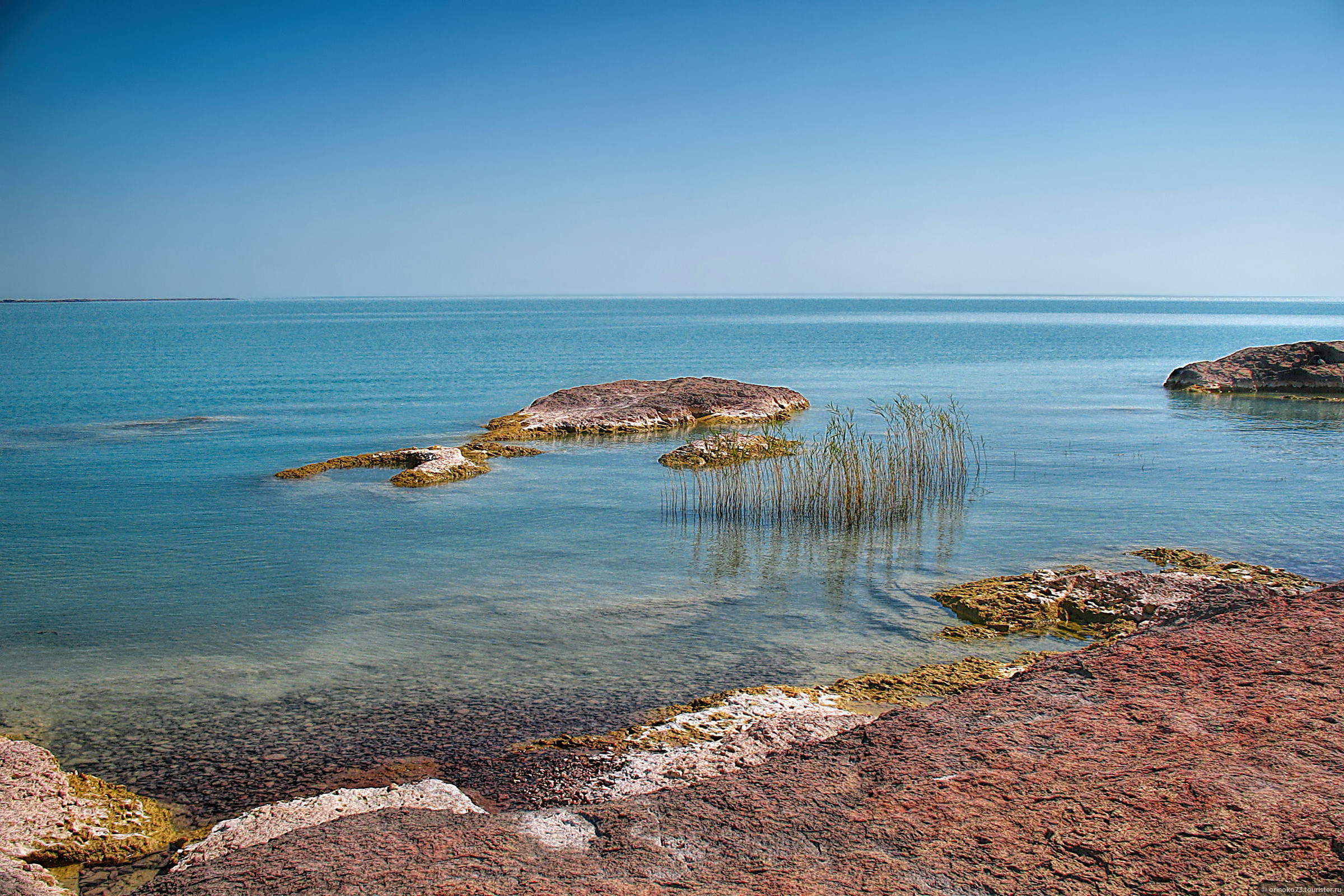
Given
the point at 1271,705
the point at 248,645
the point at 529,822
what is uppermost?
the point at 1271,705

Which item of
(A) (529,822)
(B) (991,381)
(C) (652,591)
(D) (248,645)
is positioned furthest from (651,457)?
(B) (991,381)

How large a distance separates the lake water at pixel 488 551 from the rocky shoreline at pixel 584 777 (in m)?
0.80

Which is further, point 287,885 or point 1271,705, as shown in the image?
point 1271,705

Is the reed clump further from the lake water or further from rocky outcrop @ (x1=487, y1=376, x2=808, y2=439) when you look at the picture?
rocky outcrop @ (x1=487, y1=376, x2=808, y2=439)

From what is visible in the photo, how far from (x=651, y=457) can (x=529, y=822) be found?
667 inches

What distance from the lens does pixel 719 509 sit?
15.7 m

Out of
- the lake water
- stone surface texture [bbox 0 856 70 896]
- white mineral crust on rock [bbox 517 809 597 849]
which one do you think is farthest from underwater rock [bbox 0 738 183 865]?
white mineral crust on rock [bbox 517 809 597 849]

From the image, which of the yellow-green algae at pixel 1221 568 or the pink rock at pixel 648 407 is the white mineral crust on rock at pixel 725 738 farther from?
the pink rock at pixel 648 407

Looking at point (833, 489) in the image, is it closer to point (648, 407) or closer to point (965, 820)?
point (648, 407)

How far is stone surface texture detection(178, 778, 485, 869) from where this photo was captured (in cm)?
554

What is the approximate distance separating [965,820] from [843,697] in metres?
3.64

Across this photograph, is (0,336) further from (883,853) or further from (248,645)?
(883,853)

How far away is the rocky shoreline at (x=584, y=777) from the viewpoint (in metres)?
4.73

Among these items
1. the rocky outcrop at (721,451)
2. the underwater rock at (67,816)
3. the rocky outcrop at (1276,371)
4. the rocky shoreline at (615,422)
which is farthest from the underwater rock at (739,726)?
the rocky outcrop at (1276,371)
